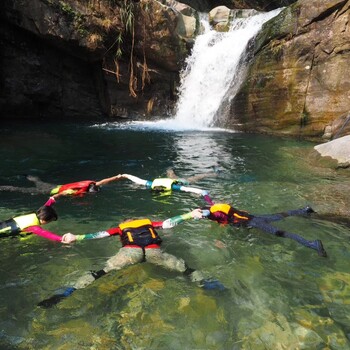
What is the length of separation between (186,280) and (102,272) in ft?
3.36

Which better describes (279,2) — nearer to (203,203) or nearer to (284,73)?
(284,73)

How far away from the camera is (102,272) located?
4418mm

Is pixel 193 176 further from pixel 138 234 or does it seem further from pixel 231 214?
pixel 138 234

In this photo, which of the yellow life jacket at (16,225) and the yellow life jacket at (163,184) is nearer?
the yellow life jacket at (16,225)

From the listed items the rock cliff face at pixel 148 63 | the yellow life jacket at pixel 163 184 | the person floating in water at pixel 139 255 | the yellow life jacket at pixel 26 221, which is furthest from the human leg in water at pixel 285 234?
the rock cliff face at pixel 148 63

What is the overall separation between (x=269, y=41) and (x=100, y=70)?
858 cm

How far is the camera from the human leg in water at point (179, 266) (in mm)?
4270

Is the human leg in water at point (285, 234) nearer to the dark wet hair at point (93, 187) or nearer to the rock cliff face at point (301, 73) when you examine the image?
the dark wet hair at point (93, 187)

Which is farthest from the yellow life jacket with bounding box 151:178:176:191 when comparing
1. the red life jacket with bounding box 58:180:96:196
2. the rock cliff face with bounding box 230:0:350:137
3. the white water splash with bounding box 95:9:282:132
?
the white water splash with bounding box 95:9:282:132

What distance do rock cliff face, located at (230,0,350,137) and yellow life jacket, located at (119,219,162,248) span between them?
33.3 feet

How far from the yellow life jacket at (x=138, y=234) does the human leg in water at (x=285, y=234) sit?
5.18ft

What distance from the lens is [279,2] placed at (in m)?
24.1

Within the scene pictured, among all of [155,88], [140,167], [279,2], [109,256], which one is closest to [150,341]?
[109,256]

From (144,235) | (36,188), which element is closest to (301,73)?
(36,188)
